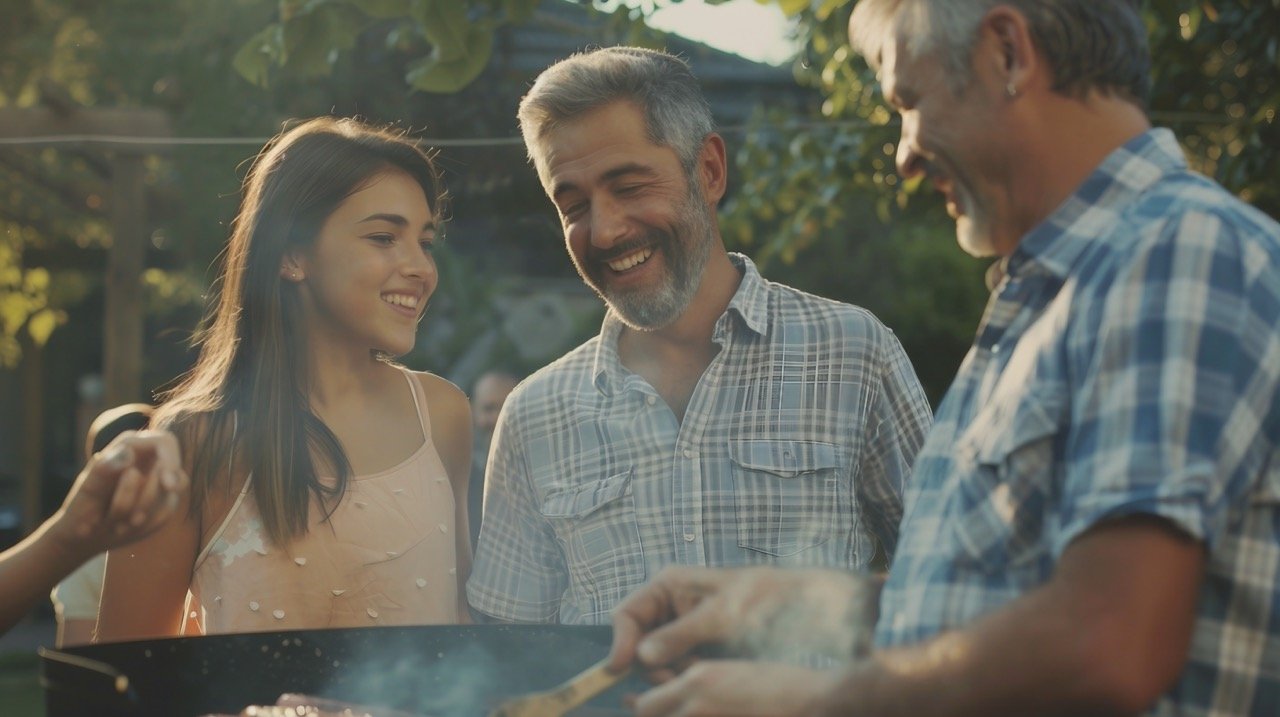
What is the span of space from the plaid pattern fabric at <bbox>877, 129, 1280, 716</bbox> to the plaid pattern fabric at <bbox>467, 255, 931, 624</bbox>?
1104 millimetres

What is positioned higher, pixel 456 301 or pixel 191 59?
pixel 191 59

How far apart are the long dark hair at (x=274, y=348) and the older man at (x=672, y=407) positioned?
440 mm

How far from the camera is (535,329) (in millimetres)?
10289

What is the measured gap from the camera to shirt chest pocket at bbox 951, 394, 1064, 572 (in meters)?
1.40

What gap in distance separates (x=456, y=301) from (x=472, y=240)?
61cm

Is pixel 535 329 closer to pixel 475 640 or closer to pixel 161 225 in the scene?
pixel 161 225

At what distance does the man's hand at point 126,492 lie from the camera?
190cm

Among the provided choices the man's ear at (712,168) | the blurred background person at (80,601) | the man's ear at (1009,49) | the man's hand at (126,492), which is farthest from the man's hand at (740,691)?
the blurred background person at (80,601)

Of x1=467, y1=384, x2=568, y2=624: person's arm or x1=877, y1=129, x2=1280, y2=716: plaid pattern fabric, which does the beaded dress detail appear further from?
x1=877, y1=129, x2=1280, y2=716: plaid pattern fabric

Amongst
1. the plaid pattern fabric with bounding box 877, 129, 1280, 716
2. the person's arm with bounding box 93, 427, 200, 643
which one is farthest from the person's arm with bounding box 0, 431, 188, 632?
the plaid pattern fabric with bounding box 877, 129, 1280, 716

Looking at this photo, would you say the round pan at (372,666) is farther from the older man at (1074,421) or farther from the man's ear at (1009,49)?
the man's ear at (1009,49)

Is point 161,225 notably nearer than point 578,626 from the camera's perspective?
No

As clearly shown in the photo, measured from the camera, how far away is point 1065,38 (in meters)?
1.49

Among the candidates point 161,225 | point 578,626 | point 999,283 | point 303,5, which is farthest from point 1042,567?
point 161,225
